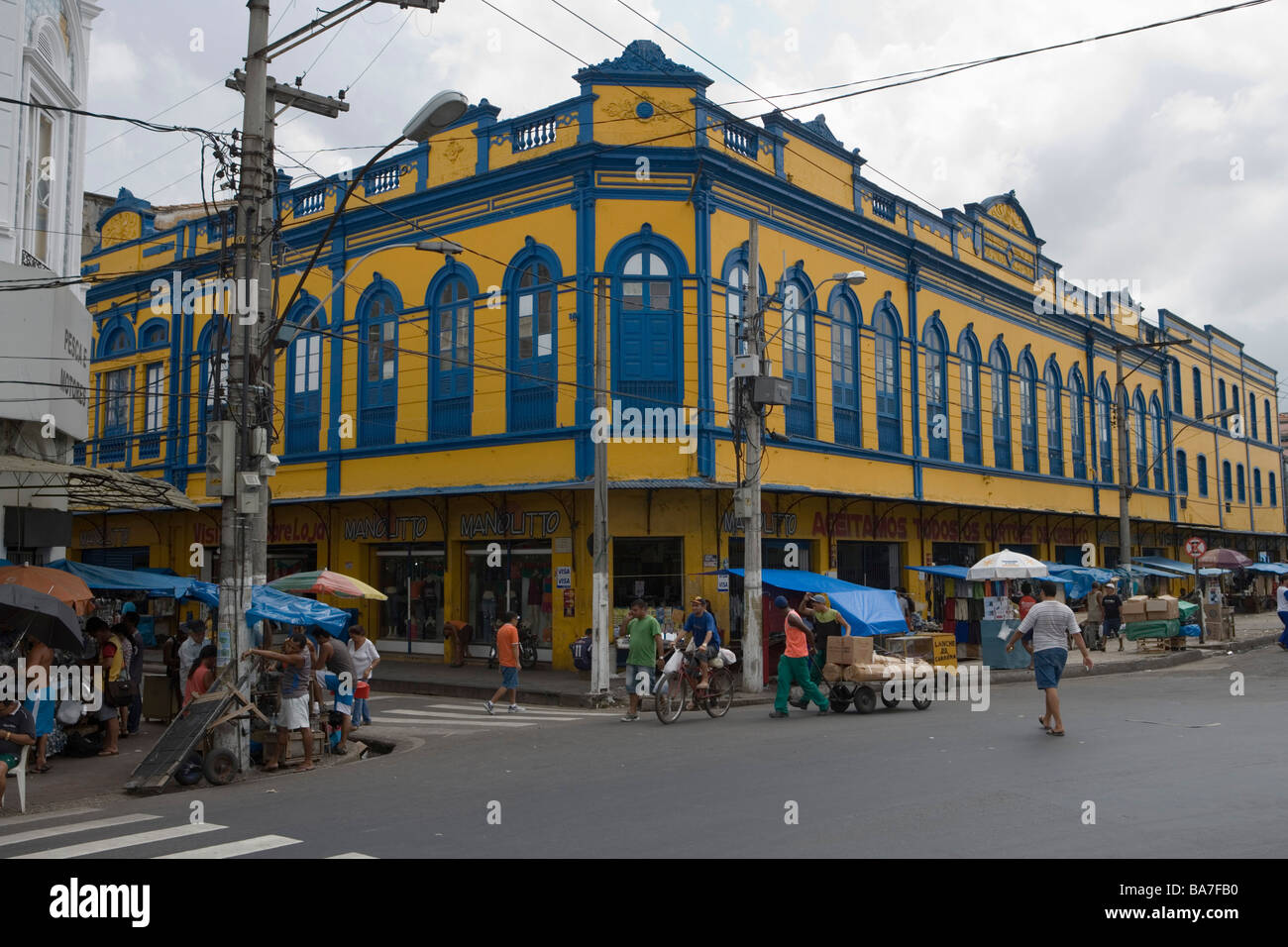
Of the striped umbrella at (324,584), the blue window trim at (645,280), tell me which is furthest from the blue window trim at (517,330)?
the striped umbrella at (324,584)

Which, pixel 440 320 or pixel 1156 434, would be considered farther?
pixel 1156 434

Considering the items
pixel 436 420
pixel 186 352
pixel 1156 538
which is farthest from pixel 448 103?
pixel 1156 538

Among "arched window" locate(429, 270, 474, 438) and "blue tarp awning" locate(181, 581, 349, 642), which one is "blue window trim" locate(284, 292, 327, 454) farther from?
"blue tarp awning" locate(181, 581, 349, 642)

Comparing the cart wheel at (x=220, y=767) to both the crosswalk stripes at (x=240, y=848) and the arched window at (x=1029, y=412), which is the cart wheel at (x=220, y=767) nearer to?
the crosswalk stripes at (x=240, y=848)

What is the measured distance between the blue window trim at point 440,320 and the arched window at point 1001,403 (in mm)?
16693

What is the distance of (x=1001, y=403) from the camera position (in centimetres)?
3478

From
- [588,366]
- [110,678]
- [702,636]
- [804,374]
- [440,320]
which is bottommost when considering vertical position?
[110,678]

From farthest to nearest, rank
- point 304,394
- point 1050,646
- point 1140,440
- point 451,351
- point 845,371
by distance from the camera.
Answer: point 1140,440
point 304,394
point 845,371
point 451,351
point 1050,646

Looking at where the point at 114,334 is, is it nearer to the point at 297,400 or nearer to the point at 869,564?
the point at 297,400

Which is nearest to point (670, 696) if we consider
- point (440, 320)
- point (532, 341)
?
point (532, 341)

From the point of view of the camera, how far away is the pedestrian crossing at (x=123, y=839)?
27.1 ft

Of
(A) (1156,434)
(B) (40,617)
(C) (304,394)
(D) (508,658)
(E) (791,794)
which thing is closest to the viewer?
(E) (791,794)

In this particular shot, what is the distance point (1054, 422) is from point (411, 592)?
899 inches

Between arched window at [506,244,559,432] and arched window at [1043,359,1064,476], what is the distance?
20168mm
